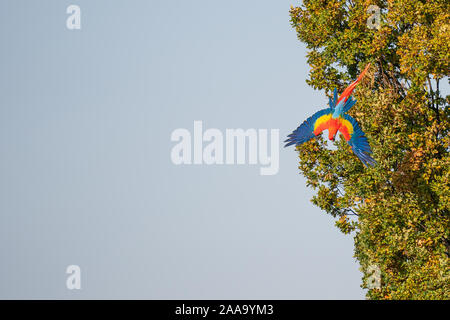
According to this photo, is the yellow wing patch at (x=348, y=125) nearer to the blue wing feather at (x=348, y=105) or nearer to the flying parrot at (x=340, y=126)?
the flying parrot at (x=340, y=126)

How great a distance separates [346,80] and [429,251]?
6985 millimetres

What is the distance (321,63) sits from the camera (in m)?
25.3

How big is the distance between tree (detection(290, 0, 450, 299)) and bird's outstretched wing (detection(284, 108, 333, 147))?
1.05 meters

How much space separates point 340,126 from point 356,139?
0.68 meters

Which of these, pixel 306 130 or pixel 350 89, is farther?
pixel 306 130

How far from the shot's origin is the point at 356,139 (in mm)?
22203

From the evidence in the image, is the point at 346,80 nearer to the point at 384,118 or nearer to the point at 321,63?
the point at 321,63

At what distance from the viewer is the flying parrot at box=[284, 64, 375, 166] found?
2203 centimetres

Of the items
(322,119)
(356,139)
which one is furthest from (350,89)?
(356,139)

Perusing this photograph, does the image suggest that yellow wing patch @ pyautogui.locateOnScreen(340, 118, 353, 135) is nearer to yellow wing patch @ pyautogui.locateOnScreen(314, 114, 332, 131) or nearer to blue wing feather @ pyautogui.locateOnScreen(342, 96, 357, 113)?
blue wing feather @ pyautogui.locateOnScreen(342, 96, 357, 113)

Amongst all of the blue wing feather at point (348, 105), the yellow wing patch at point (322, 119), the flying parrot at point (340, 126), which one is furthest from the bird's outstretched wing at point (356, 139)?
the yellow wing patch at point (322, 119)

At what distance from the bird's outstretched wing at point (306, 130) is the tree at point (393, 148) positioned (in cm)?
105

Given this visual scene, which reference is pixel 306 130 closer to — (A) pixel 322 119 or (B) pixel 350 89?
(A) pixel 322 119
